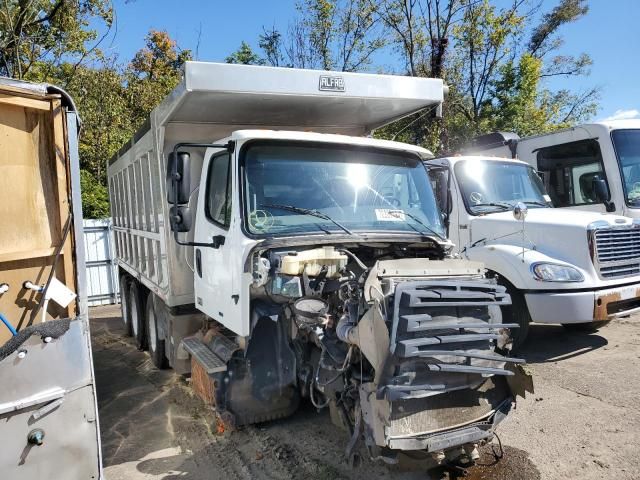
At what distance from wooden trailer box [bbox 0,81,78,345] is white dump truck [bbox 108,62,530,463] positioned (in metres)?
0.91

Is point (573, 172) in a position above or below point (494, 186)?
above

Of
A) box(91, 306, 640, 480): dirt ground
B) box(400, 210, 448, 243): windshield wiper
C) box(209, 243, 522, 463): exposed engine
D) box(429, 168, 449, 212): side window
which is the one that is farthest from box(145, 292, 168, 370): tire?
box(429, 168, 449, 212): side window

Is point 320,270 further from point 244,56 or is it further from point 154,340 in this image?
point 244,56

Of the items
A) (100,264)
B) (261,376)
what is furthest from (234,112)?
(100,264)

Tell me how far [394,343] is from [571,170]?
22.7 ft

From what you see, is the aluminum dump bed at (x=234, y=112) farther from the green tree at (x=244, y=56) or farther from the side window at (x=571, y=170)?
the green tree at (x=244, y=56)

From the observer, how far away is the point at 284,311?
12.6 feet

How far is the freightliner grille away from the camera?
599 cm

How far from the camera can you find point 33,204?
11.1 ft

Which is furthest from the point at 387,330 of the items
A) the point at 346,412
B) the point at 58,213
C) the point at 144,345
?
the point at 144,345

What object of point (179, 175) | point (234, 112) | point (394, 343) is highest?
point (234, 112)

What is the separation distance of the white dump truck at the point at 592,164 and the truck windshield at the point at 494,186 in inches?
46.5

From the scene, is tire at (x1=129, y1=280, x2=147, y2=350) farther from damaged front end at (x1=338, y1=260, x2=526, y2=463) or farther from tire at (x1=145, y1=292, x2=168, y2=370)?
damaged front end at (x1=338, y1=260, x2=526, y2=463)

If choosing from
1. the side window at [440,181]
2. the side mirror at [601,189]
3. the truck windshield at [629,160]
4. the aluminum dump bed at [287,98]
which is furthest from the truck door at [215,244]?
the truck windshield at [629,160]
